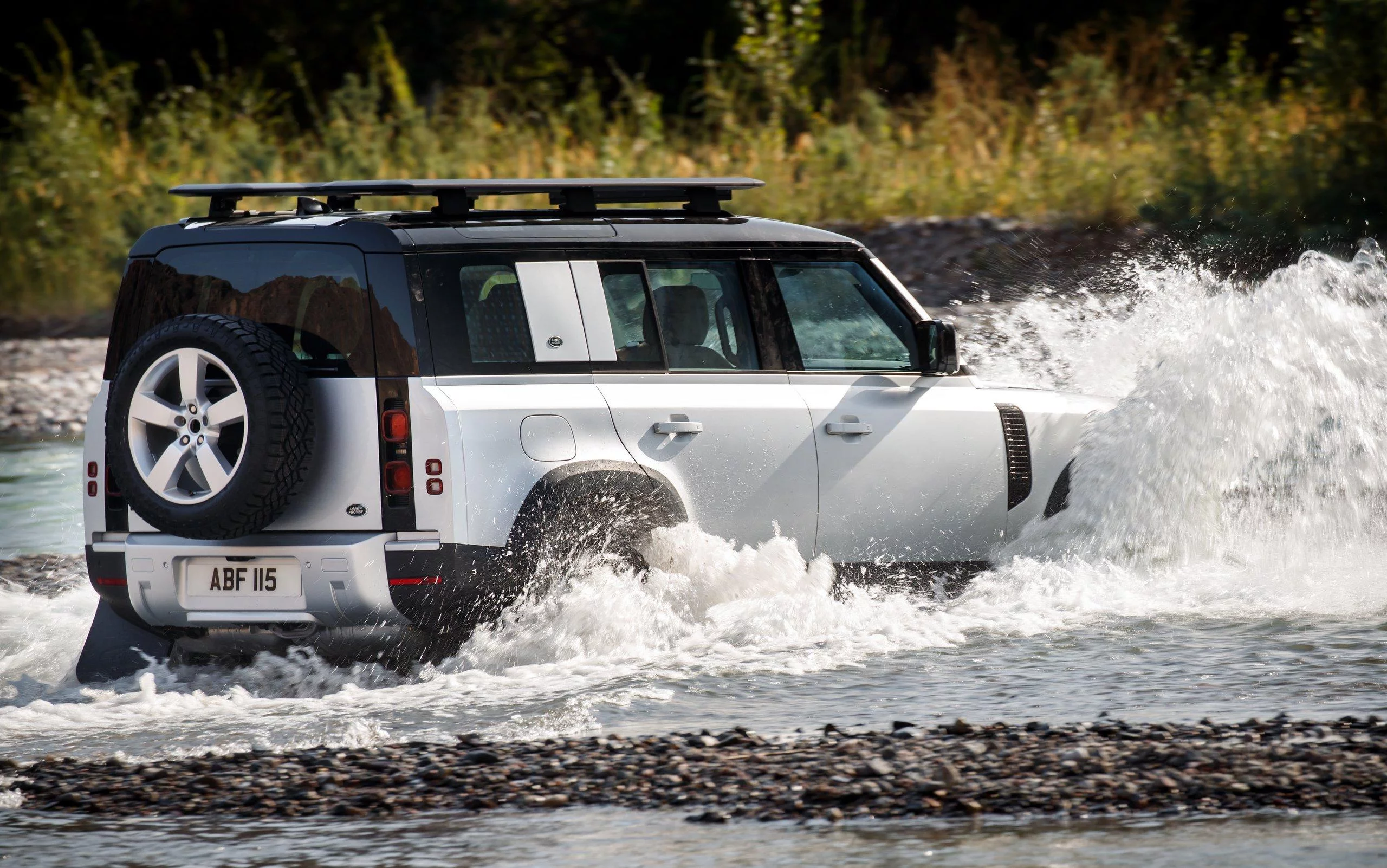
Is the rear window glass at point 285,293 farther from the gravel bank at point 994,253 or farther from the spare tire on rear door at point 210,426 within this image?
the gravel bank at point 994,253

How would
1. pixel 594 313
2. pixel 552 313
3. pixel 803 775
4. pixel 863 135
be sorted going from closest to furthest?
1. pixel 803 775
2. pixel 552 313
3. pixel 594 313
4. pixel 863 135

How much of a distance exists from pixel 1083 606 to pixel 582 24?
75.8 feet

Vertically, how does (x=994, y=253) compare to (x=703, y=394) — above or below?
below

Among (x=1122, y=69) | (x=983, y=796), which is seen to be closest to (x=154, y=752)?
(x=983, y=796)

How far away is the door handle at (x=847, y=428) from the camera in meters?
7.83

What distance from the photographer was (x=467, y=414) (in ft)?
22.8

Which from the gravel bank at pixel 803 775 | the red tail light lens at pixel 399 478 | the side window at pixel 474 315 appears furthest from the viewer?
the side window at pixel 474 315

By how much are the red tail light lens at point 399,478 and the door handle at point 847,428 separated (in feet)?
5.67

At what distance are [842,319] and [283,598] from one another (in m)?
2.54

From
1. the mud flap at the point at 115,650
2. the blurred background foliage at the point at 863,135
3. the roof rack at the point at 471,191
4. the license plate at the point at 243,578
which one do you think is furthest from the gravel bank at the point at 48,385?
the license plate at the point at 243,578

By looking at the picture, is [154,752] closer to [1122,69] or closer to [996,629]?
[996,629]

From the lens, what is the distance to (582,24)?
30.4 meters

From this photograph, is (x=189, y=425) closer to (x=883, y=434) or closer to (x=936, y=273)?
(x=883, y=434)

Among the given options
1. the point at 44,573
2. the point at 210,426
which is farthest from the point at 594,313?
the point at 44,573
